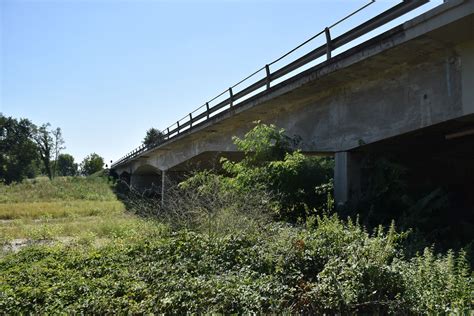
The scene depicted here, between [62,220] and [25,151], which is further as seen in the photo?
[25,151]

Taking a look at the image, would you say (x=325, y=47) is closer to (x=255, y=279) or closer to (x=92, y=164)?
(x=255, y=279)

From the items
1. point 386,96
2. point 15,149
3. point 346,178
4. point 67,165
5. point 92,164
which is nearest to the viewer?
point 386,96

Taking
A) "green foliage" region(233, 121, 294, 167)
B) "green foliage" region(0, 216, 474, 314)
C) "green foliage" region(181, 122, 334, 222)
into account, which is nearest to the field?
"green foliage" region(0, 216, 474, 314)

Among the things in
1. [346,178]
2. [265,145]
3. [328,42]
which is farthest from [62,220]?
[328,42]

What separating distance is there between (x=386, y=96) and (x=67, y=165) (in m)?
136

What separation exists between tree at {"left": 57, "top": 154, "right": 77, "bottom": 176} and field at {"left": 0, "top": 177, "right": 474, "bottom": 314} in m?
132

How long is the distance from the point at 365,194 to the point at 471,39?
164 inches

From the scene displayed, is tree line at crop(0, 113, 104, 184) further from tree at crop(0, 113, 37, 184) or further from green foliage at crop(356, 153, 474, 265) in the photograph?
green foliage at crop(356, 153, 474, 265)

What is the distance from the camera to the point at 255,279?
5.34m

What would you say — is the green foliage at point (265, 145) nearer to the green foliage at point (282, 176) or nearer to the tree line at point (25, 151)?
the green foliage at point (282, 176)

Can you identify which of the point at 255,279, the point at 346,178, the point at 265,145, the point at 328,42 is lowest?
the point at 255,279

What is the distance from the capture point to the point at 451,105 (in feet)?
25.6

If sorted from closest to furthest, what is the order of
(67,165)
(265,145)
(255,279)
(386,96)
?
(255,279) → (386,96) → (265,145) → (67,165)

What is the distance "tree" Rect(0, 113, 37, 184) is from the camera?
263 ft
